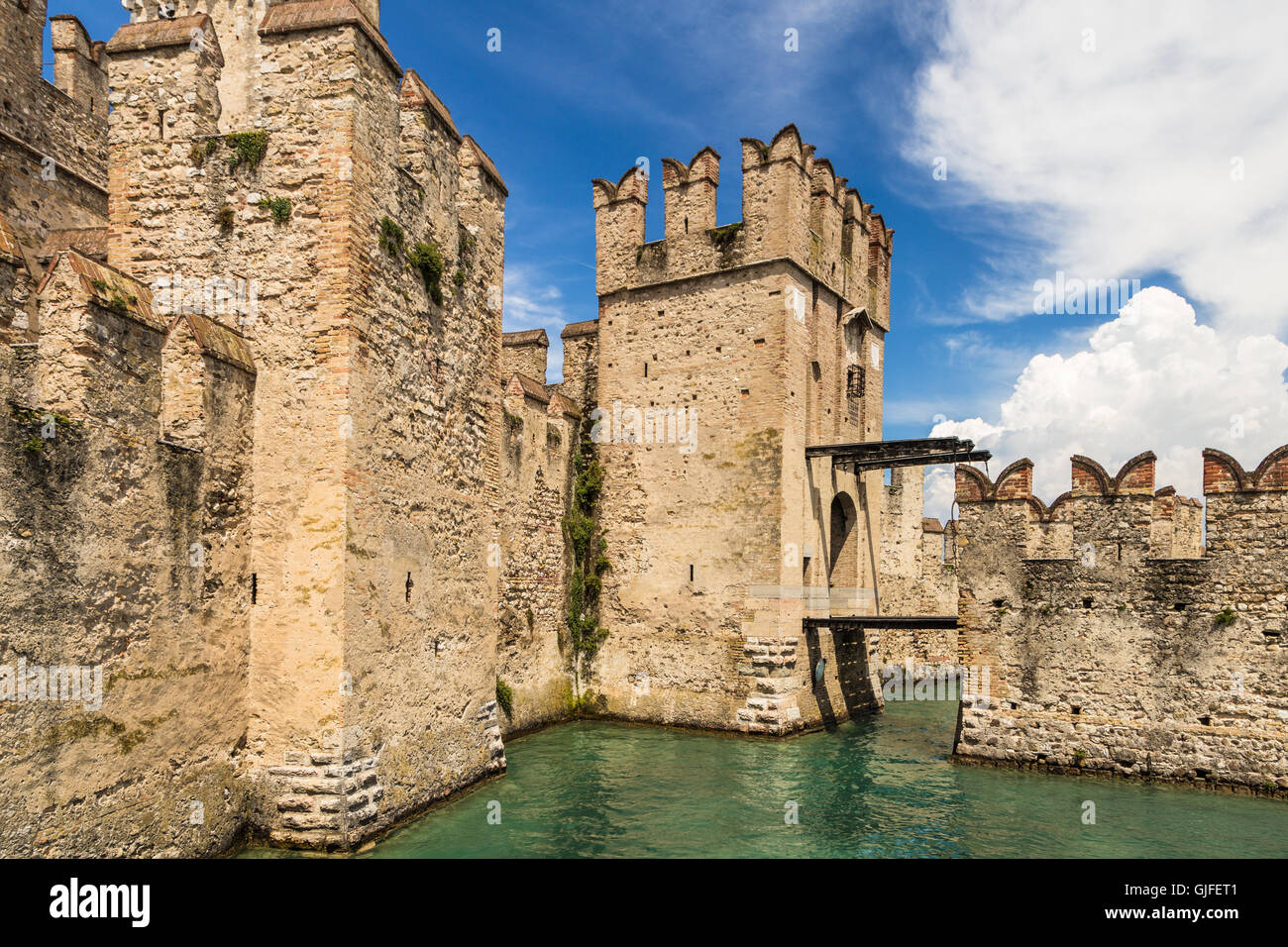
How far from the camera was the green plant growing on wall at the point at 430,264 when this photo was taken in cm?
1045

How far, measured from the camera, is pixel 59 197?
43.4ft

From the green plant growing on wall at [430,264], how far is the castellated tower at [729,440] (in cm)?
736

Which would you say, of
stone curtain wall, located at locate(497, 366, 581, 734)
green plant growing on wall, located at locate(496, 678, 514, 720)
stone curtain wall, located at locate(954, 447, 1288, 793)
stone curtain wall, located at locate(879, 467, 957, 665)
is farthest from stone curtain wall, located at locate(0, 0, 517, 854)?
stone curtain wall, located at locate(879, 467, 957, 665)

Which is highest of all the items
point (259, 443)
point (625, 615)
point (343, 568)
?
point (259, 443)

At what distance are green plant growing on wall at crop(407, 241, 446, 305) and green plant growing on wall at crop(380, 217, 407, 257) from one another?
0.87 feet

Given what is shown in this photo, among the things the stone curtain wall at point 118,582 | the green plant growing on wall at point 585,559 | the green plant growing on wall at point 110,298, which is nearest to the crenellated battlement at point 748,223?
the green plant growing on wall at point 585,559

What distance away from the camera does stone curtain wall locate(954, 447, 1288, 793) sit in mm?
→ 11680

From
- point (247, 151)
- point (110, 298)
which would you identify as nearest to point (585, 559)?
point (247, 151)

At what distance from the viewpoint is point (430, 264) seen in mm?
10672

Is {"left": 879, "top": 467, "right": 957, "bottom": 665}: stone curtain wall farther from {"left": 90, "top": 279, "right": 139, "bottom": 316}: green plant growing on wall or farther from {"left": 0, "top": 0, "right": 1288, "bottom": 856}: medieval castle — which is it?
{"left": 90, "top": 279, "right": 139, "bottom": 316}: green plant growing on wall

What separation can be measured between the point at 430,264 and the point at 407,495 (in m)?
2.90
